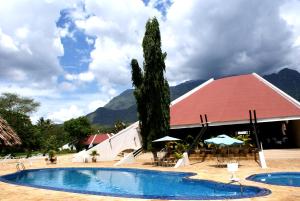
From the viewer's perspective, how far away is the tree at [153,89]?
28.2 m

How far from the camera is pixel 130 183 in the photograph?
68.3ft

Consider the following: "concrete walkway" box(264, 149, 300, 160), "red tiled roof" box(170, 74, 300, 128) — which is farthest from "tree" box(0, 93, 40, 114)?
"concrete walkway" box(264, 149, 300, 160)

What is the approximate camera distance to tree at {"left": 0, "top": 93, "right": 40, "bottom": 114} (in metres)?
73.1

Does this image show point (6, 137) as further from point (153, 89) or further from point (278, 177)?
point (153, 89)

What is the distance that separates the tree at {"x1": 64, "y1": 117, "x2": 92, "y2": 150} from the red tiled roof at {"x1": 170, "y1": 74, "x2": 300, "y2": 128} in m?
36.1

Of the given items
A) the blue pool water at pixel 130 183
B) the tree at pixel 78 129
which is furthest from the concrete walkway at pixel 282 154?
the tree at pixel 78 129

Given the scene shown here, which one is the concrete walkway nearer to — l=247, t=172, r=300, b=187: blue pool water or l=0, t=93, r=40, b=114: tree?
l=247, t=172, r=300, b=187: blue pool water

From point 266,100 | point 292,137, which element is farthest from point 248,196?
point 292,137

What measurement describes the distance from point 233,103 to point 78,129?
42.5m

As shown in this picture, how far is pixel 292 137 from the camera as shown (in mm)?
33875

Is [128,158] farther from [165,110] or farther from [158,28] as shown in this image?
[158,28]

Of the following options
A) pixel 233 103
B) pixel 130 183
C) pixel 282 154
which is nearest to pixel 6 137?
pixel 130 183

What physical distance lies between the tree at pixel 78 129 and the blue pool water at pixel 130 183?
1600 inches

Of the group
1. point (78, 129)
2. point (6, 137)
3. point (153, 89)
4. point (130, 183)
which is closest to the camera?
point (6, 137)
